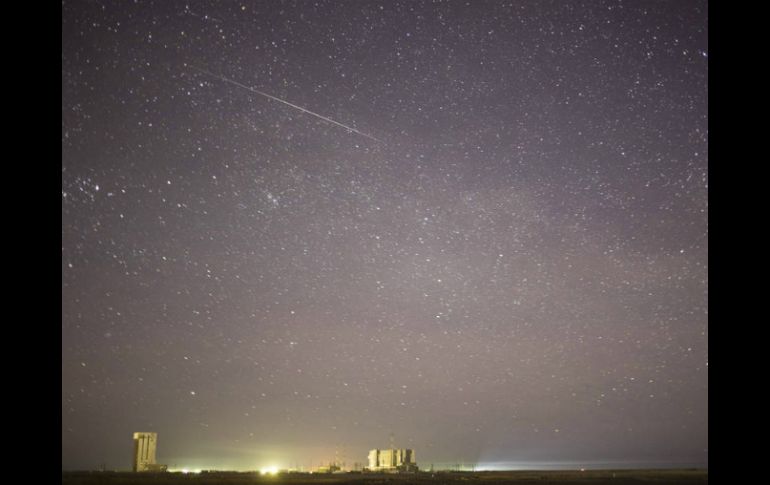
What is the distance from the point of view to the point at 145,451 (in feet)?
163

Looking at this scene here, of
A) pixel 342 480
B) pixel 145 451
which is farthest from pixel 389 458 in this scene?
pixel 342 480

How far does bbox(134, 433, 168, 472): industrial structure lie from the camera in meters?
48.6

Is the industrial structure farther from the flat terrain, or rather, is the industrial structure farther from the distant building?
the distant building

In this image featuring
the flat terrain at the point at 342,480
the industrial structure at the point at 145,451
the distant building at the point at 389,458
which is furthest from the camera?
the distant building at the point at 389,458

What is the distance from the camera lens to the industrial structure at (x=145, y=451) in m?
48.6

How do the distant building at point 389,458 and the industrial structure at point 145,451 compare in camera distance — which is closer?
the industrial structure at point 145,451

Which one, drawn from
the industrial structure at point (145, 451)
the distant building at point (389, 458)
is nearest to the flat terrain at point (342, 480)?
the industrial structure at point (145, 451)

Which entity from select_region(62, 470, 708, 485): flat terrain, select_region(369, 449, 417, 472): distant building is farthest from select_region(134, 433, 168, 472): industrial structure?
select_region(369, 449, 417, 472): distant building

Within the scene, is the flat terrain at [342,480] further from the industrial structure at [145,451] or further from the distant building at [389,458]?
the distant building at [389,458]
